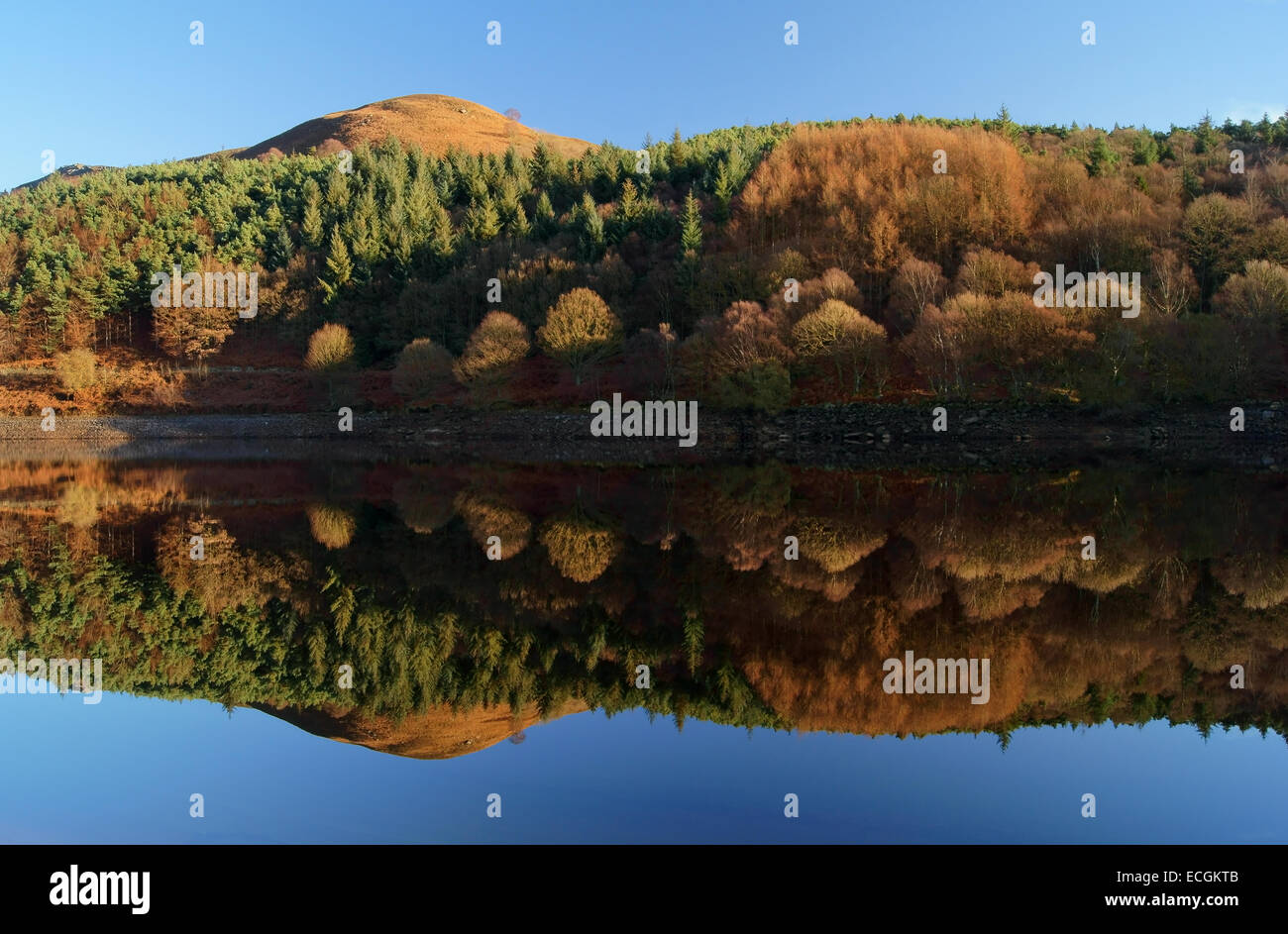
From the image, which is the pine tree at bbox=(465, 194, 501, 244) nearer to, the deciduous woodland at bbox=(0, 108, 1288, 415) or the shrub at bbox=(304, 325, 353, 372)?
the deciduous woodland at bbox=(0, 108, 1288, 415)

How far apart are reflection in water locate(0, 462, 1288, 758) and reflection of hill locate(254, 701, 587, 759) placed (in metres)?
0.03

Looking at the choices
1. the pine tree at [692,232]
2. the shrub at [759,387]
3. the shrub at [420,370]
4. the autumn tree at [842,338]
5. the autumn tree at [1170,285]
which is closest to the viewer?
the autumn tree at [842,338]

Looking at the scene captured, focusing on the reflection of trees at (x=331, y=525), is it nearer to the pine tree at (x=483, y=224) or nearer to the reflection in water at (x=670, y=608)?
the reflection in water at (x=670, y=608)

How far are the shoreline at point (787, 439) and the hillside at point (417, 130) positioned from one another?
254 ft

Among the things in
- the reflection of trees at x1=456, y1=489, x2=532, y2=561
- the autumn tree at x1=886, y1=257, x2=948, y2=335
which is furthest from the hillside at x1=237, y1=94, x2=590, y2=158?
the reflection of trees at x1=456, y1=489, x2=532, y2=561

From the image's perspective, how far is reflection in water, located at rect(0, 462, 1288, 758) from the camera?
9.98 m

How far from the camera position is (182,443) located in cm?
6362

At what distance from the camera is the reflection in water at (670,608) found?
998 centimetres

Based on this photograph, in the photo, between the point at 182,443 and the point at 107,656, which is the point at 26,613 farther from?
the point at 182,443

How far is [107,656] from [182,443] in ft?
188

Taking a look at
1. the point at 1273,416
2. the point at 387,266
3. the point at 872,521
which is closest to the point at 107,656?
the point at 872,521

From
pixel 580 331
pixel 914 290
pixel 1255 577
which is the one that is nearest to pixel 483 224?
pixel 580 331

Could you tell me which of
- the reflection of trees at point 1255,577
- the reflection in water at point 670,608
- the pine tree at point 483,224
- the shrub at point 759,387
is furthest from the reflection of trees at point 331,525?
the pine tree at point 483,224

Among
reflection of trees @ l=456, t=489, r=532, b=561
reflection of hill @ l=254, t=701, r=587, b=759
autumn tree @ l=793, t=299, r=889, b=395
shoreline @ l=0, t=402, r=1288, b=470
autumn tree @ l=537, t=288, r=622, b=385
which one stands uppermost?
autumn tree @ l=537, t=288, r=622, b=385
